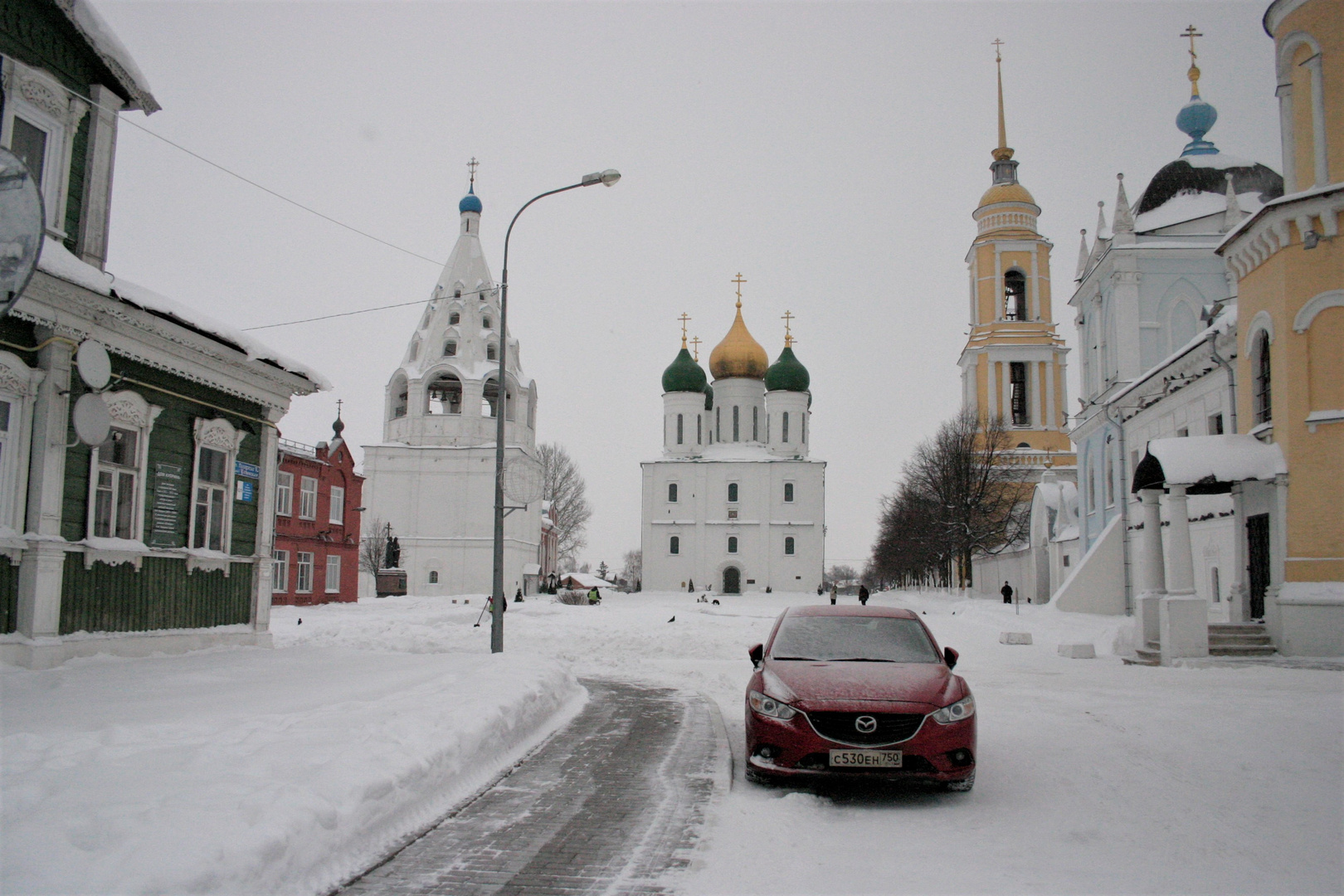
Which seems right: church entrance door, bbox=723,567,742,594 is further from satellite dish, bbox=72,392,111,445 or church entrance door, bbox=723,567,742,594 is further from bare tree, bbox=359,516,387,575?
satellite dish, bbox=72,392,111,445

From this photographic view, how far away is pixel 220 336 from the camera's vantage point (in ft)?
43.4

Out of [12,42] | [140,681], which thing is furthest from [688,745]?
[12,42]

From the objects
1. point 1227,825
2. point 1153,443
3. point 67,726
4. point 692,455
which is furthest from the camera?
point 692,455

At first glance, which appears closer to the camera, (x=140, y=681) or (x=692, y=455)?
(x=140, y=681)

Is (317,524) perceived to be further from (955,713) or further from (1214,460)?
(955,713)

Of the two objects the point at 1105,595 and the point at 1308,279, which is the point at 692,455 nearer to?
the point at 1105,595

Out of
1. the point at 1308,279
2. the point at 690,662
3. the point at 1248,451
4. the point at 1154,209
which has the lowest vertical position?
the point at 690,662

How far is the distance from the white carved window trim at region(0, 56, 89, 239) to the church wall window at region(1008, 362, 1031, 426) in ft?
168

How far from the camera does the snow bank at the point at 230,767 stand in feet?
15.5

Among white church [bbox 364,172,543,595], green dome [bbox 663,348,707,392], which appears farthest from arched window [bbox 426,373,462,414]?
green dome [bbox 663,348,707,392]

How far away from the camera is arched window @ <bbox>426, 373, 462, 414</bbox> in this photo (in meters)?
53.4

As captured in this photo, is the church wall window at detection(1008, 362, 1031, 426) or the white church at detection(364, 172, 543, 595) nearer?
the white church at detection(364, 172, 543, 595)

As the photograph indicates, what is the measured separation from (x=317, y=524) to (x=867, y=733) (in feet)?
115

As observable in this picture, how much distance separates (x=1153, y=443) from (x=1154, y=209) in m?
19.7
